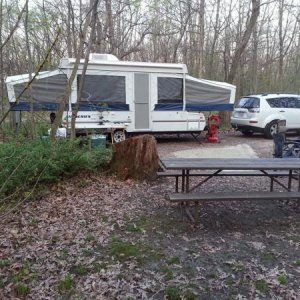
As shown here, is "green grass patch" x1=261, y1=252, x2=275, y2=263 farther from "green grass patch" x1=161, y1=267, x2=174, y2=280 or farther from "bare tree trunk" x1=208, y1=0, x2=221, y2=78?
"bare tree trunk" x1=208, y1=0, x2=221, y2=78

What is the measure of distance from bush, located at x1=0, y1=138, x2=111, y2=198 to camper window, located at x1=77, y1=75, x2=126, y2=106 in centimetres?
457

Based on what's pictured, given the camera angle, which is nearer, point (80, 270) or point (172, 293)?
point (172, 293)

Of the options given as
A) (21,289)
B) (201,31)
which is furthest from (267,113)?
(21,289)

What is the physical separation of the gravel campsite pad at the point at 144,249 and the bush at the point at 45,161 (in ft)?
1.22

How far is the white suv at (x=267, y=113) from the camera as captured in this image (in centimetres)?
1293

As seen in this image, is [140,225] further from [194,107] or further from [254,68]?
[254,68]

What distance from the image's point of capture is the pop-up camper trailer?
1054 cm

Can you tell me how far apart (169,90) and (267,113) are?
12.6 feet

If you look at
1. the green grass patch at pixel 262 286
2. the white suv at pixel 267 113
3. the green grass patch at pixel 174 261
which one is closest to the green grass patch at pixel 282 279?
the green grass patch at pixel 262 286

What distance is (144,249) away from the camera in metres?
3.81

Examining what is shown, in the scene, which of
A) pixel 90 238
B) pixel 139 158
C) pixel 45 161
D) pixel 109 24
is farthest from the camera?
pixel 109 24

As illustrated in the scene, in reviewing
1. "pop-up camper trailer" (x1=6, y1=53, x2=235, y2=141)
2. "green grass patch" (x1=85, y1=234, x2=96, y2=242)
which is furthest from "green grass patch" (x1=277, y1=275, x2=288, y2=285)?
"pop-up camper trailer" (x1=6, y1=53, x2=235, y2=141)

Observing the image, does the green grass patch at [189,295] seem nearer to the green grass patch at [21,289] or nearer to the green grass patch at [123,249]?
the green grass patch at [123,249]

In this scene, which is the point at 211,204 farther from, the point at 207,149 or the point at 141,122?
the point at 141,122
